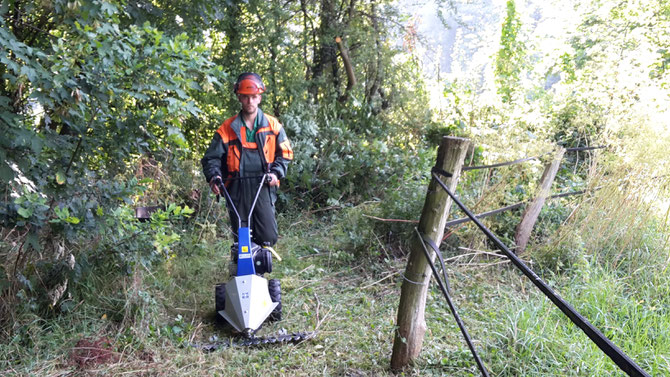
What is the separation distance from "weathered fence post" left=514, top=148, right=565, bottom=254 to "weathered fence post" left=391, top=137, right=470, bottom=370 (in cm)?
214

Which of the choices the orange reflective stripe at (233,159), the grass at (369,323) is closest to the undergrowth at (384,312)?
the grass at (369,323)

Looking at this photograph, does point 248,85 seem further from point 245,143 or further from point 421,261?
point 421,261

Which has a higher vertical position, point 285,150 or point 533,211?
point 285,150

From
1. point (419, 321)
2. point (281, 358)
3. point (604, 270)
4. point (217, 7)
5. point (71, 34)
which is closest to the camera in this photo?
point (419, 321)

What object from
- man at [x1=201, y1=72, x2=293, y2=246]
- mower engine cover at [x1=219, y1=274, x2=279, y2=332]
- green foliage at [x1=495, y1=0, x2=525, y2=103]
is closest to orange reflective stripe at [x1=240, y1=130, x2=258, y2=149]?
man at [x1=201, y1=72, x2=293, y2=246]

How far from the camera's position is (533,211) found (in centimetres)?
476

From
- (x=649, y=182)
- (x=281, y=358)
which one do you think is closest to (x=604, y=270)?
(x=649, y=182)

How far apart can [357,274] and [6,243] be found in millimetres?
3041

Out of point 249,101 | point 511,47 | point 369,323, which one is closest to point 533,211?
point 369,323

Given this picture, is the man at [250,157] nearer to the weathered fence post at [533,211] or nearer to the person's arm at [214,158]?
the person's arm at [214,158]

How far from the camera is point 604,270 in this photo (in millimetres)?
4211

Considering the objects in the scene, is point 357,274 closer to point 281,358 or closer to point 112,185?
point 281,358

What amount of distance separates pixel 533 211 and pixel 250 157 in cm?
271

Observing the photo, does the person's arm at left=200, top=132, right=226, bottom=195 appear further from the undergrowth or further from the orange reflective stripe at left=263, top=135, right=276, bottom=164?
the undergrowth
